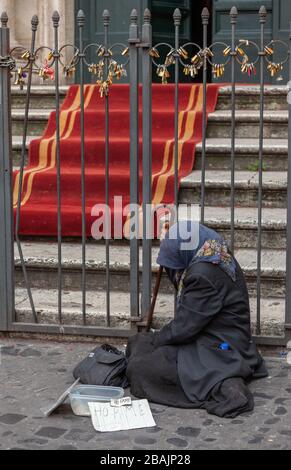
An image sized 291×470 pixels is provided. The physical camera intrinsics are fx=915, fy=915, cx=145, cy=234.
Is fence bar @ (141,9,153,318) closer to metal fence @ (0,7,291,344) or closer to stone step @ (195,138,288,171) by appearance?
metal fence @ (0,7,291,344)

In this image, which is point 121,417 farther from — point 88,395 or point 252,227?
point 252,227

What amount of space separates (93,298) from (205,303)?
1457mm

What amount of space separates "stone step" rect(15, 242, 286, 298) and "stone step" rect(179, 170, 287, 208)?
1.71 ft

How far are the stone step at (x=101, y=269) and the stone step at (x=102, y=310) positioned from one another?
0.07 meters

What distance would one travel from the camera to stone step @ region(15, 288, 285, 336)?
5734 millimetres

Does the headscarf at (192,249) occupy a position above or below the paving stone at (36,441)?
above

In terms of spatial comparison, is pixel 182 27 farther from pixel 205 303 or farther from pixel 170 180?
pixel 205 303

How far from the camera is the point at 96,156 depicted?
7266mm

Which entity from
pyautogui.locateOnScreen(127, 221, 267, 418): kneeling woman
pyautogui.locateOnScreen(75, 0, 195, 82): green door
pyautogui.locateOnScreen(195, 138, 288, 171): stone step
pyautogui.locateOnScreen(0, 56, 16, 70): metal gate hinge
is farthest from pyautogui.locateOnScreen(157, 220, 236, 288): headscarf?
pyautogui.locateOnScreen(75, 0, 195, 82): green door

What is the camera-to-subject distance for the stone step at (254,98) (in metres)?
7.61

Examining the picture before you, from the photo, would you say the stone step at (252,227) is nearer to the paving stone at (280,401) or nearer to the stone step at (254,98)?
the stone step at (254,98)

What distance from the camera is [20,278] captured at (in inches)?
253

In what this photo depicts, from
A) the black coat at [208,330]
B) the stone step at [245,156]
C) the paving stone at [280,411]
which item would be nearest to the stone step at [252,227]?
the stone step at [245,156]

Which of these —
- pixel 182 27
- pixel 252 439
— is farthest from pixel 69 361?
pixel 182 27
